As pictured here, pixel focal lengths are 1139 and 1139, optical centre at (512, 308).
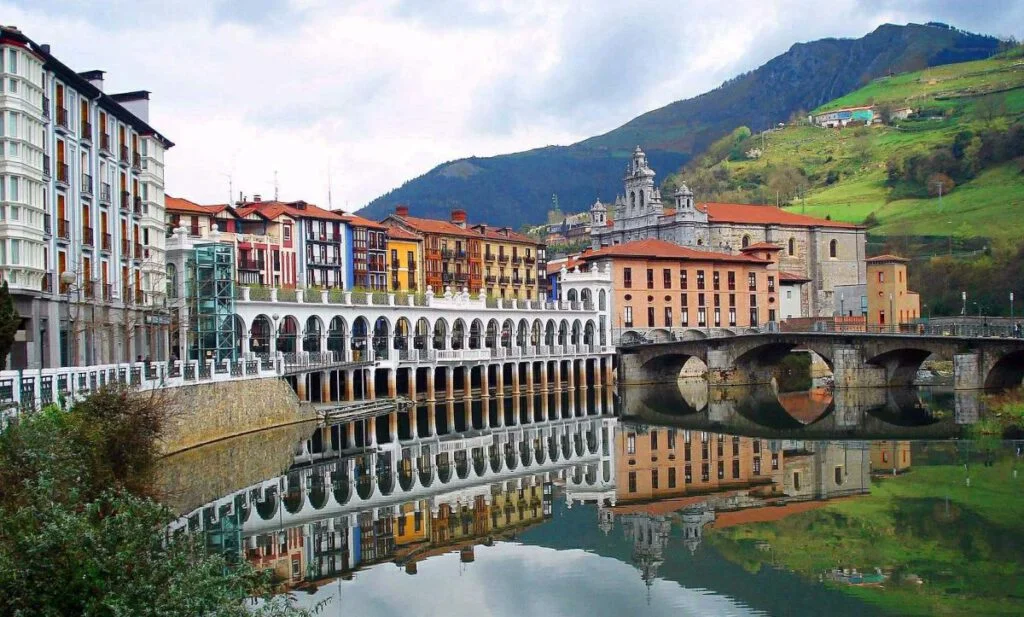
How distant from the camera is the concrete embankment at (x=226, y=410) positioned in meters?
42.0

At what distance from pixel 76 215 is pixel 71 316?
4398 millimetres

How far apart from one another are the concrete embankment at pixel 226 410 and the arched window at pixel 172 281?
10.1 metres

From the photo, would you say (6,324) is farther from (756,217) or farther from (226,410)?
(756,217)

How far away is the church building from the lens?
118 m

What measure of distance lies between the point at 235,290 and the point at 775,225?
2947 inches

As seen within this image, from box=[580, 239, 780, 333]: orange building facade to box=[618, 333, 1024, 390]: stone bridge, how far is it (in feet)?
16.9

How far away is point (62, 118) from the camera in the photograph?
1772 inches

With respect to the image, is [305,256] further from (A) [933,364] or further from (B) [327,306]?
(A) [933,364]

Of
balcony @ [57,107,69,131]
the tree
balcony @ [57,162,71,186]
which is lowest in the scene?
the tree

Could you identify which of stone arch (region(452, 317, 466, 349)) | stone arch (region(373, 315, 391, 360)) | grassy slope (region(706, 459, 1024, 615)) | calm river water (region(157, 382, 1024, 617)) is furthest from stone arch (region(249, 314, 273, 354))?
grassy slope (region(706, 459, 1024, 615))

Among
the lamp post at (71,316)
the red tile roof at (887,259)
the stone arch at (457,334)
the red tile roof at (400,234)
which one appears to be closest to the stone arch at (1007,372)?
the red tile roof at (887,259)

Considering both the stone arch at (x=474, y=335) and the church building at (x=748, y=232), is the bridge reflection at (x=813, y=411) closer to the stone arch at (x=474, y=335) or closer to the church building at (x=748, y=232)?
the stone arch at (x=474, y=335)

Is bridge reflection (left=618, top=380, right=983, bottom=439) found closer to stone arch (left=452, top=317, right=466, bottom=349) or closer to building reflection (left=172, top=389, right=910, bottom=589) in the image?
building reflection (left=172, top=389, right=910, bottom=589)

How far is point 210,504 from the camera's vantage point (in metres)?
33.8
